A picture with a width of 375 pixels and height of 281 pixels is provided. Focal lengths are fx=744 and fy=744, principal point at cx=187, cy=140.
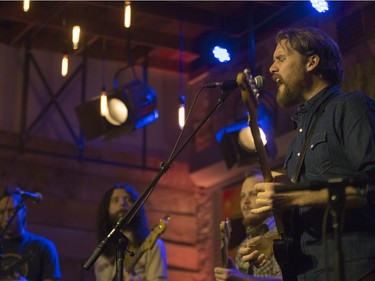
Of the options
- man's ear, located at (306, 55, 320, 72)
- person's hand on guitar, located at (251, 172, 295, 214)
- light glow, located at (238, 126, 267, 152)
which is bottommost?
person's hand on guitar, located at (251, 172, 295, 214)

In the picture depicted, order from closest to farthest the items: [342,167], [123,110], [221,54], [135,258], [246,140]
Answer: [342,167], [135,258], [221,54], [246,140], [123,110]

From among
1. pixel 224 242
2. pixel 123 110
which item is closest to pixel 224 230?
pixel 224 242

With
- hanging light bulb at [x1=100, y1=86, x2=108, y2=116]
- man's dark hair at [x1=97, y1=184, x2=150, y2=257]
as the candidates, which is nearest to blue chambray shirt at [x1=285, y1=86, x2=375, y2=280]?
man's dark hair at [x1=97, y1=184, x2=150, y2=257]

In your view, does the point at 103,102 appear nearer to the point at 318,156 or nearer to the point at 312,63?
the point at 312,63

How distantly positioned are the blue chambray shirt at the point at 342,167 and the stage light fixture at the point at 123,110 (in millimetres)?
4411

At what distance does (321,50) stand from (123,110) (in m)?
4.40

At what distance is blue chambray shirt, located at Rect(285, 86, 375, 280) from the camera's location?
2.93 meters

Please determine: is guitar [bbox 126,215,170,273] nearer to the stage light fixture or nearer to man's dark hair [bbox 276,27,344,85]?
the stage light fixture

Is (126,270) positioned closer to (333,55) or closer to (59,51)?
(333,55)

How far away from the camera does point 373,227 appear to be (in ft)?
9.73

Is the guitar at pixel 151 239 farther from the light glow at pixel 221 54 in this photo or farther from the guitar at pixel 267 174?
the guitar at pixel 267 174

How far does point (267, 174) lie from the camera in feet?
10.3

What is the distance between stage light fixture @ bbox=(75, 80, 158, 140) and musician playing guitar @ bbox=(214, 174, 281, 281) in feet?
7.97

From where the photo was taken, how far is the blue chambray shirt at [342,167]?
293cm
